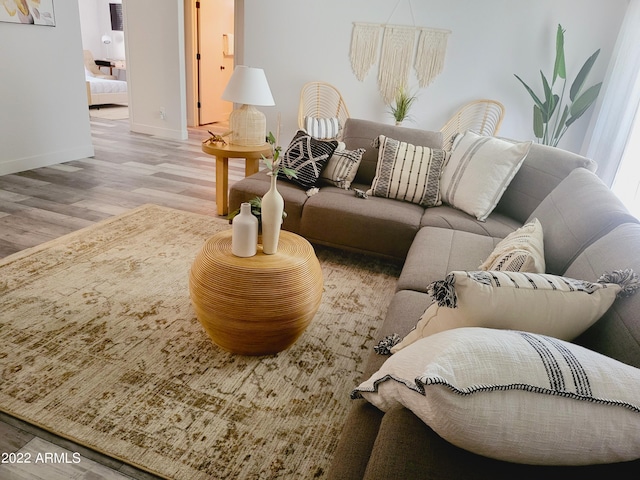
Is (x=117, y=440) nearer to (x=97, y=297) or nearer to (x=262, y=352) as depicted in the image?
(x=262, y=352)

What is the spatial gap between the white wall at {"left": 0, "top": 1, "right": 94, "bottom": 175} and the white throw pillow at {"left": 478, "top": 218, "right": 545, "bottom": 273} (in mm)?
4239

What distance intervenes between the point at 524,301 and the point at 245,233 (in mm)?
1043

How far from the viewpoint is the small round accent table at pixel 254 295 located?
1632 millimetres

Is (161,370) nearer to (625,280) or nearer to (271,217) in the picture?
(271,217)

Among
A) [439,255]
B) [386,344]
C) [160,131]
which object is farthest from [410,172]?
[160,131]

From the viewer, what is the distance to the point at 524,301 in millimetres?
985

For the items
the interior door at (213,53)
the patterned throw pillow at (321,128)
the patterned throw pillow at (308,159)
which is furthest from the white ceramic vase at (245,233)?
the interior door at (213,53)

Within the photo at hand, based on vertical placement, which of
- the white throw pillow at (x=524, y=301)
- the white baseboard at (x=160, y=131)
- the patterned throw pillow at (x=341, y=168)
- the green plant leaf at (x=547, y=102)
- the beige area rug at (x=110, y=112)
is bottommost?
the beige area rug at (x=110, y=112)

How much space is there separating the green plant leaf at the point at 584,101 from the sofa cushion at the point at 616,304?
294cm

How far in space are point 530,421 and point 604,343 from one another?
1.57 ft

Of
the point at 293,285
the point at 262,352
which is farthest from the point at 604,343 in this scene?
the point at 262,352

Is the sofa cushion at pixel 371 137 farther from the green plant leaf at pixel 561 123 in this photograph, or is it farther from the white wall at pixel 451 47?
the white wall at pixel 451 47

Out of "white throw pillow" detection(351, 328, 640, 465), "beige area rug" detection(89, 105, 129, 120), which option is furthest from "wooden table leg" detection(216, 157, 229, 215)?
"beige area rug" detection(89, 105, 129, 120)

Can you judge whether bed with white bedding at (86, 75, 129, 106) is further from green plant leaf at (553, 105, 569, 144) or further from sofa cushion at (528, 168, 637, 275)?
sofa cushion at (528, 168, 637, 275)
